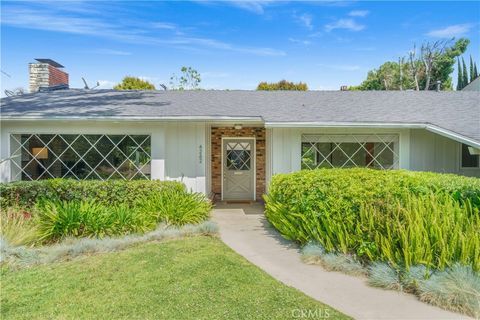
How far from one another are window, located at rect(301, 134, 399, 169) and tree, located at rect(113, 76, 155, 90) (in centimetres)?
2328

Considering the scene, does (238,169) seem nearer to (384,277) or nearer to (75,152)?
(75,152)

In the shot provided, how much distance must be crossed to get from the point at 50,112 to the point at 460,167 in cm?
1301

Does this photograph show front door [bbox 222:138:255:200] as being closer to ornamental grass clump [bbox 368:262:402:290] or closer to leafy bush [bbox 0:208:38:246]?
leafy bush [bbox 0:208:38:246]

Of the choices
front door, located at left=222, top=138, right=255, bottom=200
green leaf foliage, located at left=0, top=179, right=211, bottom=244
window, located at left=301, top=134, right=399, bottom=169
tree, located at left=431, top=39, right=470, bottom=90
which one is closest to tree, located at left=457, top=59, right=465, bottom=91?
tree, located at left=431, top=39, right=470, bottom=90

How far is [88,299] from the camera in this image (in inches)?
167

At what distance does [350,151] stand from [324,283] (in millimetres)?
6195

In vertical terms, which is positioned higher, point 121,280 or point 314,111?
point 314,111

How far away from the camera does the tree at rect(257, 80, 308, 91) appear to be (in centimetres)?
3085

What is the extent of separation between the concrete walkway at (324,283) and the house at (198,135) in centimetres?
320

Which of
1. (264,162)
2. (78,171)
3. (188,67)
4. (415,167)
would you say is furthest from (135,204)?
(188,67)

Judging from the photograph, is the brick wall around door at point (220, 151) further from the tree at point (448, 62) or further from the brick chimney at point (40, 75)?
the tree at point (448, 62)

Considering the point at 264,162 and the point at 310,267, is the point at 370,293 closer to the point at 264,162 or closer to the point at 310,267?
the point at 310,267

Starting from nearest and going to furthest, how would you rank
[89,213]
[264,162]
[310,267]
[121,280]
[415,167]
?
[121,280]
[310,267]
[89,213]
[415,167]
[264,162]

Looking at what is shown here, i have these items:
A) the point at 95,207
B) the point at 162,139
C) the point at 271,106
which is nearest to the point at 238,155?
the point at 271,106
